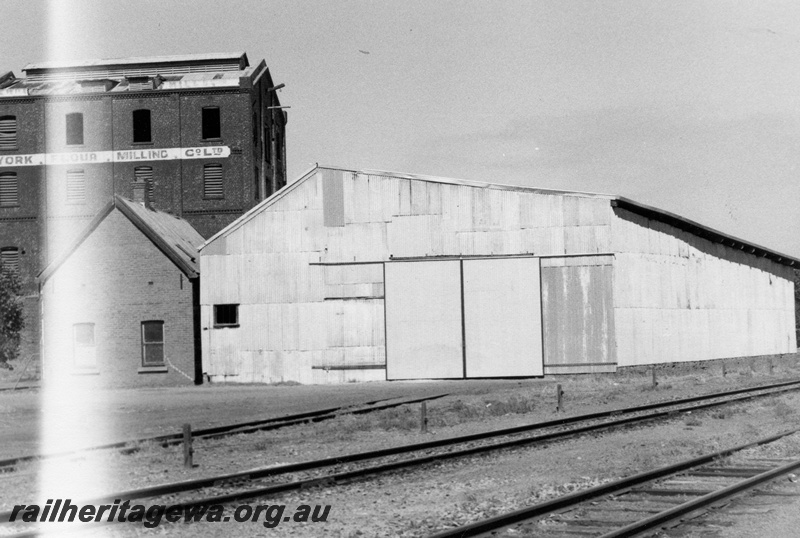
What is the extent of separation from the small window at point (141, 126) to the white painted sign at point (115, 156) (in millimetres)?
1004

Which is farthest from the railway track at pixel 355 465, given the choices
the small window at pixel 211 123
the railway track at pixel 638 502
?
the small window at pixel 211 123

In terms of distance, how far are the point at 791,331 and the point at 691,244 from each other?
1228 centimetres

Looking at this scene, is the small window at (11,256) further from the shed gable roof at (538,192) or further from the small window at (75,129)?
the shed gable roof at (538,192)

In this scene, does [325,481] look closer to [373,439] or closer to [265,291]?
[373,439]

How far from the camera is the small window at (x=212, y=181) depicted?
56156 millimetres

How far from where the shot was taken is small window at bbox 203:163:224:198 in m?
56.2

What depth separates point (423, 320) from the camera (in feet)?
120

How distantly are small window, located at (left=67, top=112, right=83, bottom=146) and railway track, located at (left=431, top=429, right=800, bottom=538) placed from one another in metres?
49.2

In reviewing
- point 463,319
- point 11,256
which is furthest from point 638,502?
point 11,256

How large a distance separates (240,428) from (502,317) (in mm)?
17123

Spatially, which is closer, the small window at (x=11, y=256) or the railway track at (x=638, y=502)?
the railway track at (x=638, y=502)

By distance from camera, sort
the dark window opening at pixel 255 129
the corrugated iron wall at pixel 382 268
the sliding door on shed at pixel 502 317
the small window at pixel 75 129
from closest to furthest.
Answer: the corrugated iron wall at pixel 382 268
the sliding door on shed at pixel 502 317
the small window at pixel 75 129
the dark window opening at pixel 255 129

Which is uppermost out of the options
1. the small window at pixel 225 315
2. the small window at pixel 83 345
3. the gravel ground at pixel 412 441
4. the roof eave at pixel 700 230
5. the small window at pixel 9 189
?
the small window at pixel 9 189

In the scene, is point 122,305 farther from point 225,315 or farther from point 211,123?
point 211,123
